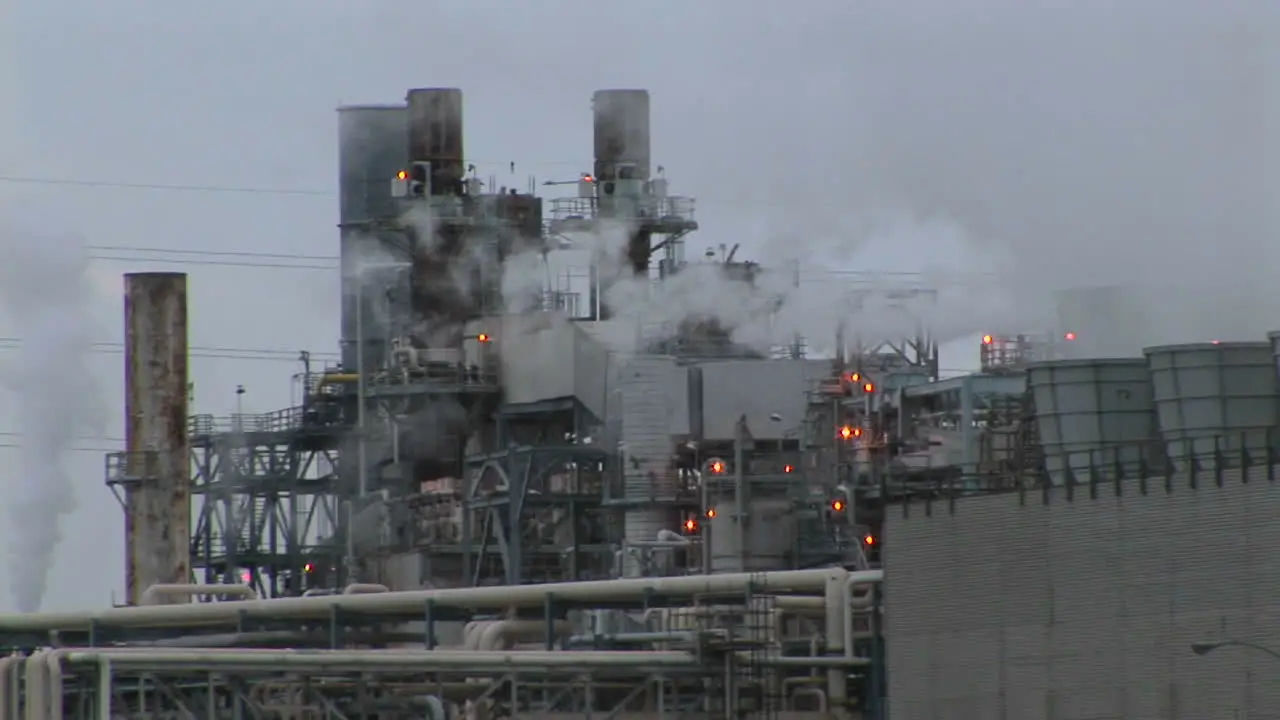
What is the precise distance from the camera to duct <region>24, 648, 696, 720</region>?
167ft

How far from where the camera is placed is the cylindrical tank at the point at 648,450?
8469cm

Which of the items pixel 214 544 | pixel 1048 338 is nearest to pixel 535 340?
pixel 214 544

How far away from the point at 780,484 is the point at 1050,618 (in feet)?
82.0

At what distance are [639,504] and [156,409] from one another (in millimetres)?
14930

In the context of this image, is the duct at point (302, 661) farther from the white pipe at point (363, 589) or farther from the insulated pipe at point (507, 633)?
the white pipe at point (363, 589)

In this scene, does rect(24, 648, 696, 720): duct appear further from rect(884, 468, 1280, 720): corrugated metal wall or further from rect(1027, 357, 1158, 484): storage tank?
rect(1027, 357, 1158, 484): storage tank

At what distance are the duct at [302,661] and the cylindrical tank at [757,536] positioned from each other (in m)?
21.3

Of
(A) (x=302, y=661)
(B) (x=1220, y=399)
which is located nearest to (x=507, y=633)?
(A) (x=302, y=661)

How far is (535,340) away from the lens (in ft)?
315

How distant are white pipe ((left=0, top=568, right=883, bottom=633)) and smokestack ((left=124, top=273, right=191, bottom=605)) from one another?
2516 cm

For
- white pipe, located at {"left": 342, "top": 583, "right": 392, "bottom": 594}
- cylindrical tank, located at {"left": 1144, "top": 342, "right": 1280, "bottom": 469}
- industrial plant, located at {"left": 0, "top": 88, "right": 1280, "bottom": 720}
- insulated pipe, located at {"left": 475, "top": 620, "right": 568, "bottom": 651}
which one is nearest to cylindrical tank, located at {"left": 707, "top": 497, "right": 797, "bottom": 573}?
industrial plant, located at {"left": 0, "top": 88, "right": 1280, "bottom": 720}

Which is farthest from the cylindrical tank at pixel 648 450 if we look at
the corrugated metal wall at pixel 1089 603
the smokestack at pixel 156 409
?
the corrugated metal wall at pixel 1089 603

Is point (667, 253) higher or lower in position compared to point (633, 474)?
higher

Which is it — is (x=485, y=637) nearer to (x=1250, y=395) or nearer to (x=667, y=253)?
(x=1250, y=395)
